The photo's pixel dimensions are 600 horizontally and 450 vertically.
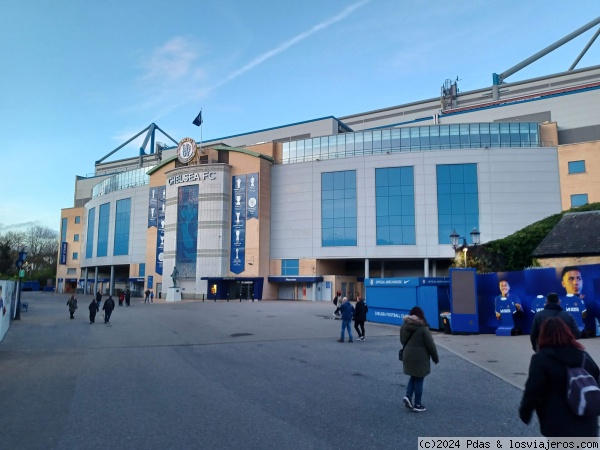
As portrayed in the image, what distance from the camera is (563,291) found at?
15438mm

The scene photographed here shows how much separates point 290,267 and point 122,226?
105 feet

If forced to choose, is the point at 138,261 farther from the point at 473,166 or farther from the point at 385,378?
the point at 385,378

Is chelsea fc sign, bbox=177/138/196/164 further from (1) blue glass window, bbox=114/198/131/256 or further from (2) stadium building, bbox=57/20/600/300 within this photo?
(1) blue glass window, bbox=114/198/131/256

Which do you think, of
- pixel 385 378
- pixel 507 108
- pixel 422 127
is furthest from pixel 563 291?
pixel 507 108

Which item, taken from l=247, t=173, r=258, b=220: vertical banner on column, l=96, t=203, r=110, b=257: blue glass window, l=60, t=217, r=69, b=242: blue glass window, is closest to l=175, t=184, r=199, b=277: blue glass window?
l=247, t=173, r=258, b=220: vertical banner on column

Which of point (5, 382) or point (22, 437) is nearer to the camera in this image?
point (22, 437)

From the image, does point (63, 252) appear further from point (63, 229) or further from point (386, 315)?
point (386, 315)

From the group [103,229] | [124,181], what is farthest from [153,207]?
[103,229]

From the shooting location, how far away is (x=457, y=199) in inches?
1999

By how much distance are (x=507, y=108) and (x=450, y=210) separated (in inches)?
640

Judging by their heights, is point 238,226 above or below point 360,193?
below

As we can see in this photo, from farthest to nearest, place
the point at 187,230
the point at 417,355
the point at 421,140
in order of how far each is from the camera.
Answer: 1. the point at 187,230
2. the point at 421,140
3. the point at 417,355

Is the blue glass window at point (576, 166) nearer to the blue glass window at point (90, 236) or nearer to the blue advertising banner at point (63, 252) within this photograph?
the blue glass window at point (90, 236)

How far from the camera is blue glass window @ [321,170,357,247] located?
54.0 m
